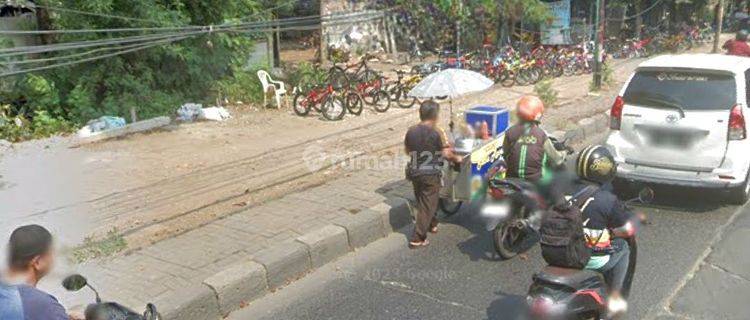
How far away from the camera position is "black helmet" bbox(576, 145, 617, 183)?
12.1 feet

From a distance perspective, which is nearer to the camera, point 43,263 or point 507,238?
point 43,263

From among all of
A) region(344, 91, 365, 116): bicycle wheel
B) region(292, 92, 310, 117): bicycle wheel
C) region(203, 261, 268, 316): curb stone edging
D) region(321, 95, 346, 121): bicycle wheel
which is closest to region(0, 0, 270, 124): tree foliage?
region(292, 92, 310, 117): bicycle wheel

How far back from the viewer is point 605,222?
374 cm

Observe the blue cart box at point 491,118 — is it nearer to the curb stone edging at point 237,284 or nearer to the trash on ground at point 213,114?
the curb stone edging at point 237,284

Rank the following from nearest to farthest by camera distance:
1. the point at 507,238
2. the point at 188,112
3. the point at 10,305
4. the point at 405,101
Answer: the point at 10,305, the point at 507,238, the point at 188,112, the point at 405,101

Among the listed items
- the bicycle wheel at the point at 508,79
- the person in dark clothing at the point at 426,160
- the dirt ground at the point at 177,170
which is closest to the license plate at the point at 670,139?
the person in dark clothing at the point at 426,160

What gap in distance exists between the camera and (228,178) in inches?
315

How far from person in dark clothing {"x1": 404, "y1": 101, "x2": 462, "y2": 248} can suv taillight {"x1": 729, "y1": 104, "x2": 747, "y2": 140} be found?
2813 millimetres

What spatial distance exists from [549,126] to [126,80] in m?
7.66

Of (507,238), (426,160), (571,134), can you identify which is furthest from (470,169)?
(571,134)

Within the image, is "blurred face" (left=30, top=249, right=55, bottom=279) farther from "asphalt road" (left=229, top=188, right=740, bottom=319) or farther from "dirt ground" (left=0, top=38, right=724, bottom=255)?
"dirt ground" (left=0, top=38, right=724, bottom=255)

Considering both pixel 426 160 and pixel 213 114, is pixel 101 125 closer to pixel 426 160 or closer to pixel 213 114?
pixel 213 114

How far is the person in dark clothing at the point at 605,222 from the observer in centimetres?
370

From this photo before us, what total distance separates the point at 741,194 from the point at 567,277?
13.5 feet
